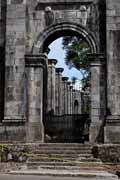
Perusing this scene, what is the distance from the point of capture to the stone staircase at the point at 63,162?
652 inches

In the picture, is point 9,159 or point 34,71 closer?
point 9,159

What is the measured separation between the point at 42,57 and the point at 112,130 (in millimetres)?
4139

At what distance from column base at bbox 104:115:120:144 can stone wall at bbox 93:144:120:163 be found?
7.01 ft

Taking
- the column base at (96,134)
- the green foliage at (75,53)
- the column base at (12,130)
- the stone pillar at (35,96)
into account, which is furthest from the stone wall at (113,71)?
the green foliage at (75,53)

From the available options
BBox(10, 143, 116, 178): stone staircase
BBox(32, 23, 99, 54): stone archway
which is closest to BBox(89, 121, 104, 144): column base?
BBox(10, 143, 116, 178): stone staircase

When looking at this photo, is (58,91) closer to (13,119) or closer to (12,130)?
(13,119)

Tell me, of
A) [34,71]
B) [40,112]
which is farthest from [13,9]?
[40,112]

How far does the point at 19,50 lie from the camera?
22375 mm

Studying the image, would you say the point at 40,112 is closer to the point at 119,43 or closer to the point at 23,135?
the point at 23,135

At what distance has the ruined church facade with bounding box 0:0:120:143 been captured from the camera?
2166cm

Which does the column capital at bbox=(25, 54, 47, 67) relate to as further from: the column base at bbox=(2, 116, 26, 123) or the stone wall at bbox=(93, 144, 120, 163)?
the stone wall at bbox=(93, 144, 120, 163)

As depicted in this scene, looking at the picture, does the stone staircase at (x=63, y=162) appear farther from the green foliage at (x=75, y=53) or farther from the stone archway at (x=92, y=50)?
the green foliage at (x=75, y=53)

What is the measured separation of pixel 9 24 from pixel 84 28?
3.08 metres

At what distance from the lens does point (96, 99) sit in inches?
861
